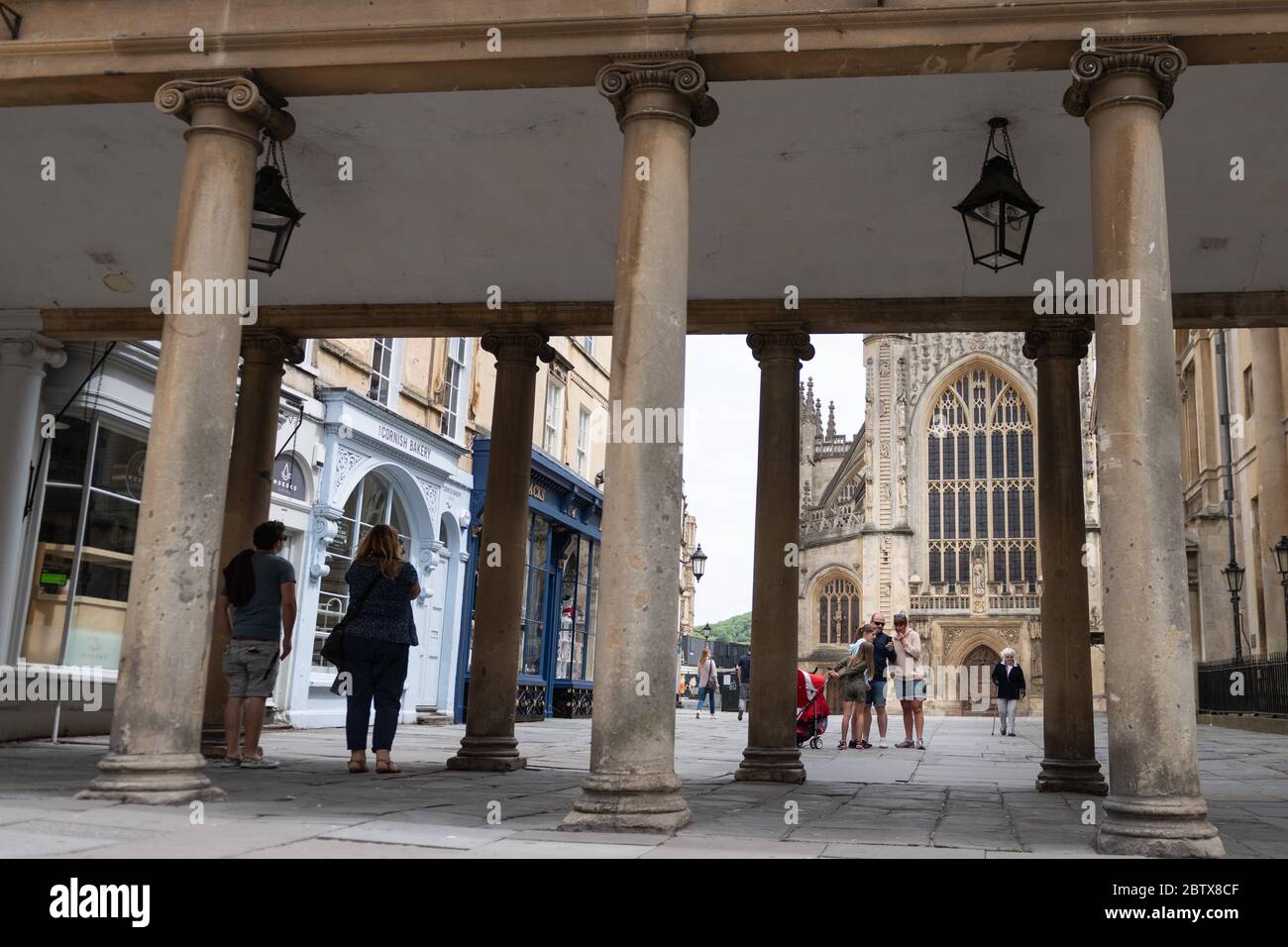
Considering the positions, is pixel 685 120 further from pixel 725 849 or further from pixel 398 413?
pixel 398 413

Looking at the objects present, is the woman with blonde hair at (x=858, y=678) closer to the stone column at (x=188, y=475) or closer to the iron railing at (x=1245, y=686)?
the iron railing at (x=1245, y=686)

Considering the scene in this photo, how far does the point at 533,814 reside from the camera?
20.3ft

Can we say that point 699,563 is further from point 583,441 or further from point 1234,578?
point 1234,578

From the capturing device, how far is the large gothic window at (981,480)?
168ft

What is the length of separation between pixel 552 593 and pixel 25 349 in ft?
39.4

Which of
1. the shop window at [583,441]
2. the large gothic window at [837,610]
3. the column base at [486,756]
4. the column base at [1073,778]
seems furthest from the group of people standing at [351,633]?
the large gothic window at [837,610]

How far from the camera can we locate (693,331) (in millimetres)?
10211

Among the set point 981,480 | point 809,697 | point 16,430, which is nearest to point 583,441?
point 809,697

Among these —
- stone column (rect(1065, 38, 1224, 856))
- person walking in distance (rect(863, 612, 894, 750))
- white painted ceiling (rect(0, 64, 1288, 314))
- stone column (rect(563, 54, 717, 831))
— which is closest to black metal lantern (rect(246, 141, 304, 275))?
white painted ceiling (rect(0, 64, 1288, 314))

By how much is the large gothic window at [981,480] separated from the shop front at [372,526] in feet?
119

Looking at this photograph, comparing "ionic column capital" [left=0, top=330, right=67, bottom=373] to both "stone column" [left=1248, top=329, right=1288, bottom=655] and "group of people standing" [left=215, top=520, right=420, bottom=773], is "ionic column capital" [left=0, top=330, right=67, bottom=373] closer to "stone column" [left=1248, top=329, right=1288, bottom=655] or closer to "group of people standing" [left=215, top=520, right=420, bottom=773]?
"group of people standing" [left=215, top=520, right=420, bottom=773]

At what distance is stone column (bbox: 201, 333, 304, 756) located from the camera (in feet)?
32.0
